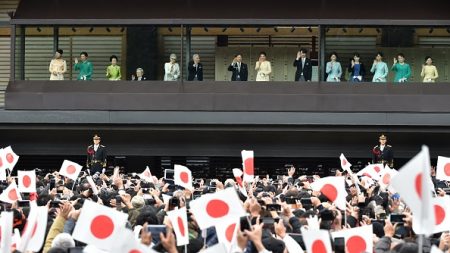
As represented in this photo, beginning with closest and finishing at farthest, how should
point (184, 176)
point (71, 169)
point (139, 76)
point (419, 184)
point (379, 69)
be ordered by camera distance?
point (419, 184)
point (184, 176)
point (71, 169)
point (379, 69)
point (139, 76)

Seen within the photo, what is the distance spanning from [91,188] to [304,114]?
18672 millimetres

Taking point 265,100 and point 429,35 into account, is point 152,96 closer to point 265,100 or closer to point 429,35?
point 265,100

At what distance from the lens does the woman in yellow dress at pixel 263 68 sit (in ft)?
134

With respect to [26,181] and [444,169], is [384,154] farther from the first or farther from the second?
[26,181]

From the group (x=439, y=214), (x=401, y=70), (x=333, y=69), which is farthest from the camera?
(x=333, y=69)

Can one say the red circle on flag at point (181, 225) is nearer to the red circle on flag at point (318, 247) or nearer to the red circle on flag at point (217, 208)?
the red circle on flag at point (217, 208)

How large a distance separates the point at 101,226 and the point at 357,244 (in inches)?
122

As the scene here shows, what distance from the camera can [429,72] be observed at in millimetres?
40656

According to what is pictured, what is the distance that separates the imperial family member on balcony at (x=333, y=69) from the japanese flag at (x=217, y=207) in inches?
1075

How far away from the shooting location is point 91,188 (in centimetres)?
2356

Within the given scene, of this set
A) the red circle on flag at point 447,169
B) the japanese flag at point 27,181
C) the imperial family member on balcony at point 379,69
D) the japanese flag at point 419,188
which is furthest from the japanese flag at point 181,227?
the imperial family member on balcony at point 379,69

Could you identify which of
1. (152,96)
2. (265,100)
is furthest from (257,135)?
(152,96)

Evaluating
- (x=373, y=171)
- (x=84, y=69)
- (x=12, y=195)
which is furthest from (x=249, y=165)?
(x=84, y=69)

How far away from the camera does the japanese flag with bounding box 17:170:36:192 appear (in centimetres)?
2345
